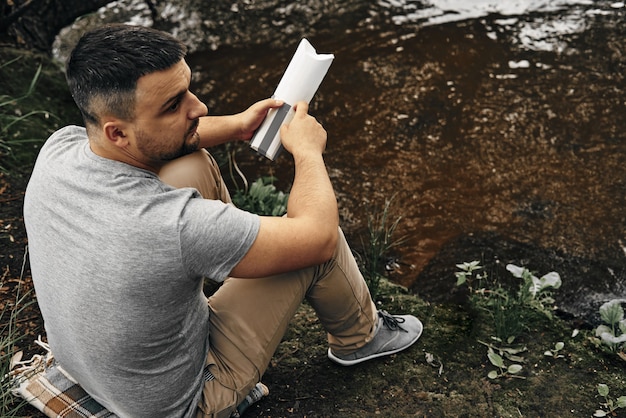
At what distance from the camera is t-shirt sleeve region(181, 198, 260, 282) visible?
6.02 feet

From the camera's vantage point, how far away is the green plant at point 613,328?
281 cm

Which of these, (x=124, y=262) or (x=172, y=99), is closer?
(x=124, y=262)

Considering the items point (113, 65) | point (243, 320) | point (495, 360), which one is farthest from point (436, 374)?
point (113, 65)

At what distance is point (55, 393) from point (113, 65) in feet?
3.61

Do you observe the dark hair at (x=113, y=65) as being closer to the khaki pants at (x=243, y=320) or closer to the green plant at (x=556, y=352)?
the khaki pants at (x=243, y=320)

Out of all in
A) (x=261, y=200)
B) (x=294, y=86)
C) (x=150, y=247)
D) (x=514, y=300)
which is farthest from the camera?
(x=261, y=200)

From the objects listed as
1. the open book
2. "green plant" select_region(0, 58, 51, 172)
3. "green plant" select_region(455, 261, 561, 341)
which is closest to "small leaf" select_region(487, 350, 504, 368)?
"green plant" select_region(455, 261, 561, 341)

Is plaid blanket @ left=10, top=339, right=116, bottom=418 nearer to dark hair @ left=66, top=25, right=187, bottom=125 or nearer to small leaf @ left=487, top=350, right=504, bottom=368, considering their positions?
dark hair @ left=66, top=25, right=187, bottom=125

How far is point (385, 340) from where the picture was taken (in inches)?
109

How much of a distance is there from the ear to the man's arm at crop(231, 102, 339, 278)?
0.41 m

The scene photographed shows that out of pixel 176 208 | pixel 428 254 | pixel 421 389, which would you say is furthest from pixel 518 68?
pixel 176 208

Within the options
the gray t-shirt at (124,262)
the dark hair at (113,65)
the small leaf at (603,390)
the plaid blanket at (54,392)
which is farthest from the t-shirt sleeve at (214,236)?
the small leaf at (603,390)

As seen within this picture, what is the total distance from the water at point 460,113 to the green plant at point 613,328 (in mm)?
314

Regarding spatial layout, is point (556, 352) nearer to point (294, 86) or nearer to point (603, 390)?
point (603, 390)
